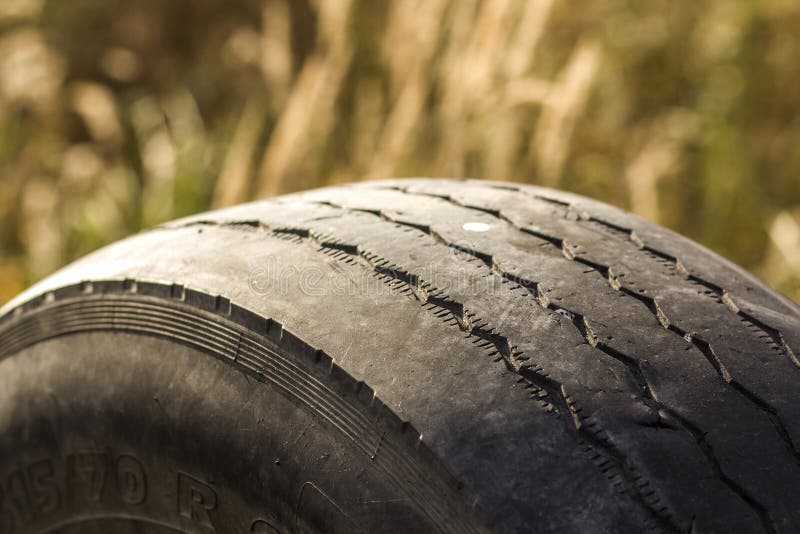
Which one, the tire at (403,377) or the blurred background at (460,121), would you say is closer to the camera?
the tire at (403,377)

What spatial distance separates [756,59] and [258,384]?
2733 millimetres

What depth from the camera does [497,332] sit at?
70 centimetres

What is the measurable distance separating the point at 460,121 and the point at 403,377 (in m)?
1.75

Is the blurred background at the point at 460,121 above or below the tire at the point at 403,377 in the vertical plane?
above

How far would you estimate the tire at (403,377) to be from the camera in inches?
24.6

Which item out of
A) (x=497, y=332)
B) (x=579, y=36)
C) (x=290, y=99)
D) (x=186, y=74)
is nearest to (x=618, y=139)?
(x=579, y=36)

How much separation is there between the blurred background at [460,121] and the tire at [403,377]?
1412 millimetres

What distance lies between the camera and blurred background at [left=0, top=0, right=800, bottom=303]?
7.88 feet

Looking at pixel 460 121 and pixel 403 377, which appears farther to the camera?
pixel 460 121

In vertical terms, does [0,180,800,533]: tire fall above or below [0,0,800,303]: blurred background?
below

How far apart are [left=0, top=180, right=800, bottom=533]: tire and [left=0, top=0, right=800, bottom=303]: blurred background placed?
1412 mm

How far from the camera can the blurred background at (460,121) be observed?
2.40 m

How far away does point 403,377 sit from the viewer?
2.24 ft

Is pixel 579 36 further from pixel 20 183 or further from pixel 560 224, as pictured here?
pixel 560 224
